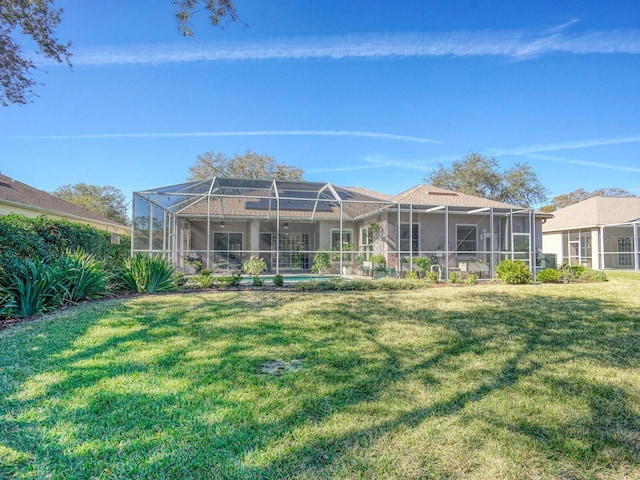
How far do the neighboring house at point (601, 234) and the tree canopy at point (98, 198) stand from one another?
4214cm

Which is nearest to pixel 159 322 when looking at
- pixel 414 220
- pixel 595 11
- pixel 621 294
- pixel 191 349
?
pixel 191 349

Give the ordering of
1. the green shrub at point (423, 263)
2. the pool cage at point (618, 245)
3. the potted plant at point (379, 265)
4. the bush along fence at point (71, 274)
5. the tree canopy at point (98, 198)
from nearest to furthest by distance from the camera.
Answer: the bush along fence at point (71, 274) < the green shrub at point (423, 263) < the potted plant at point (379, 265) < the pool cage at point (618, 245) < the tree canopy at point (98, 198)

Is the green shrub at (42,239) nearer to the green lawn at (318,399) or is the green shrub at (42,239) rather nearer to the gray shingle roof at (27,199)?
the green lawn at (318,399)

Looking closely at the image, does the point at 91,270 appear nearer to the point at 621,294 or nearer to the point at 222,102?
the point at 222,102

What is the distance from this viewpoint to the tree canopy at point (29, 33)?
5961 millimetres

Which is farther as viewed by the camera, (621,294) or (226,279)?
(226,279)

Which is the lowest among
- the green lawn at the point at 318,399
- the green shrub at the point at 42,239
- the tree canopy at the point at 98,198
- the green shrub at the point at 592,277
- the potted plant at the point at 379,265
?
the green lawn at the point at 318,399

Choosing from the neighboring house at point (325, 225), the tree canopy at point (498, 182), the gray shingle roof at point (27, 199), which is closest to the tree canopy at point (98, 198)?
the gray shingle roof at point (27, 199)

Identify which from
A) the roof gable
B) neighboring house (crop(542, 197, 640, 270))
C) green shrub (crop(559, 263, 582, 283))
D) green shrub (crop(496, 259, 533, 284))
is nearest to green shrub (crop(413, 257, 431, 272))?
green shrub (crop(496, 259, 533, 284))

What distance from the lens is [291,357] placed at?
11.9 ft

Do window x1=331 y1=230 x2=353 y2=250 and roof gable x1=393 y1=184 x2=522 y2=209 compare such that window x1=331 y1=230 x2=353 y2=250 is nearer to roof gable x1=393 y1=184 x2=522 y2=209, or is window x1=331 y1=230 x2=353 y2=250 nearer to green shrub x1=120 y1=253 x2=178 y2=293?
roof gable x1=393 y1=184 x2=522 y2=209

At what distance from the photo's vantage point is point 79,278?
6738 mm

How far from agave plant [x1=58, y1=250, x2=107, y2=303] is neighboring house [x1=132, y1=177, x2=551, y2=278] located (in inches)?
96.4

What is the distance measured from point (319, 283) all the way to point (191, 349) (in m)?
6.10
